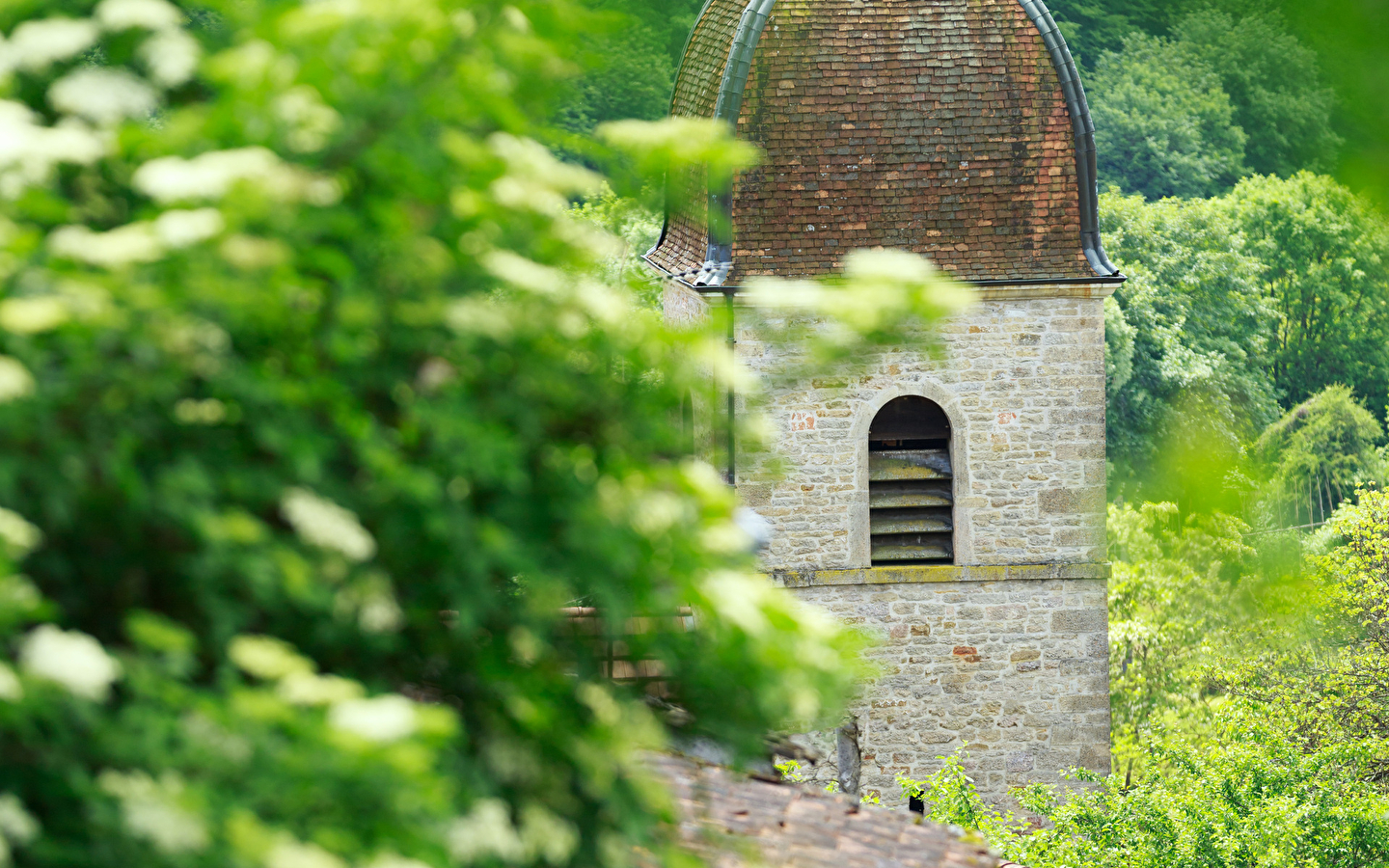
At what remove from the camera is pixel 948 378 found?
1251cm

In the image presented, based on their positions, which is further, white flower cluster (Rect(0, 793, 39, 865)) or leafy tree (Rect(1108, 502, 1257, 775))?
leafy tree (Rect(1108, 502, 1257, 775))

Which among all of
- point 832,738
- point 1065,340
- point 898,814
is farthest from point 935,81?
point 898,814

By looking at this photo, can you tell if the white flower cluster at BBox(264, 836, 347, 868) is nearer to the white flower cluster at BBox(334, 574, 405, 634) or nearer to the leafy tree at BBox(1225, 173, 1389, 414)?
the white flower cluster at BBox(334, 574, 405, 634)

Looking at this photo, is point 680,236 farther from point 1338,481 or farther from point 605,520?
point 1338,481

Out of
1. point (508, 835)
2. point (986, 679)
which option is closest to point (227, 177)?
point (508, 835)

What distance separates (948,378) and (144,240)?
427 inches

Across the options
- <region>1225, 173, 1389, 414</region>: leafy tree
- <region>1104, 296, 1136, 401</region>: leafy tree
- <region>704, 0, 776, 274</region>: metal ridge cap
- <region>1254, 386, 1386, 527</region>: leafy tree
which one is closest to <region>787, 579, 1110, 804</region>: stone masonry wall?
<region>704, 0, 776, 274</region>: metal ridge cap

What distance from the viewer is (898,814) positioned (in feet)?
20.1

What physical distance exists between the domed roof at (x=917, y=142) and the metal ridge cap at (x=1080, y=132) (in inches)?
Result: 0.4

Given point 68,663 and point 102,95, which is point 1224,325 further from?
point 68,663

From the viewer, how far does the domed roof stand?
40.7 feet

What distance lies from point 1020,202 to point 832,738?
4549mm

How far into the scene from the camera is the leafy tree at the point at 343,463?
1.95 meters

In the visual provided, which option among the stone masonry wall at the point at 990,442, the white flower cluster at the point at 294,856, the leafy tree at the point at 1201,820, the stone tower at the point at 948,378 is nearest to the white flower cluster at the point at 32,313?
the white flower cluster at the point at 294,856
